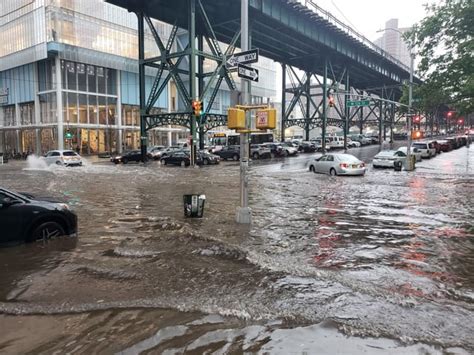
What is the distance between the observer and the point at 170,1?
38.1m

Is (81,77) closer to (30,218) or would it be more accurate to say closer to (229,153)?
(229,153)

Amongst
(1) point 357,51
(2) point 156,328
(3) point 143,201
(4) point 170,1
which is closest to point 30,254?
(2) point 156,328

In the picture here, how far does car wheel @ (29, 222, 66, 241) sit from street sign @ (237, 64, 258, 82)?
5.28 meters

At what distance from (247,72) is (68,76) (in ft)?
166

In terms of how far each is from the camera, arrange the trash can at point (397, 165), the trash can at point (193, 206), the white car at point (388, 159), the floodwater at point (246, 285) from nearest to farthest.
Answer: the floodwater at point (246, 285) → the trash can at point (193, 206) → the trash can at point (397, 165) → the white car at point (388, 159)

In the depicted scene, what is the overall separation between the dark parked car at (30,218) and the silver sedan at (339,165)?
59.2 feet

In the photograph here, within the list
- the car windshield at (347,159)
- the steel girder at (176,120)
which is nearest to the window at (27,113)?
the steel girder at (176,120)

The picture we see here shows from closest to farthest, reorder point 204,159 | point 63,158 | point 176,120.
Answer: point 63,158
point 204,159
point 176,120

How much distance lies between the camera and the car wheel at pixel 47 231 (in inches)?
306

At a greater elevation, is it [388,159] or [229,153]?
[229,153]

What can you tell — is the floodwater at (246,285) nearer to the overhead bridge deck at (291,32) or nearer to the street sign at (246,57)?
the street sign at (246,57)

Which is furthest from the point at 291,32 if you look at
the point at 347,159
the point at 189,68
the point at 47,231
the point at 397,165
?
the point at 47,231

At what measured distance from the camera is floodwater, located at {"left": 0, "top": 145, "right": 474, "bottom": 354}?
4438 mm

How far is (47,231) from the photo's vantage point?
7.98m
